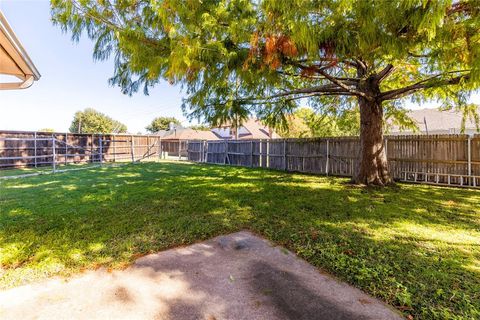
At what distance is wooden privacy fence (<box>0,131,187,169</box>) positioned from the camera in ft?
35.1

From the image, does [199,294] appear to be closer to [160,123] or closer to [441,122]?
[441,122]

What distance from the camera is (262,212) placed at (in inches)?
170

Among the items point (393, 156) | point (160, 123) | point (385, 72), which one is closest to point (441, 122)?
point (393, 156)

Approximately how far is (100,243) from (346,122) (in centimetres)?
911

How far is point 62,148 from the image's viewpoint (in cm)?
1248

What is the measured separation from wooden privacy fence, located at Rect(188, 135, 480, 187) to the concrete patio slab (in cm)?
573

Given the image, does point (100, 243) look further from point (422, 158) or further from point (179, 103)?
point (422, 158)

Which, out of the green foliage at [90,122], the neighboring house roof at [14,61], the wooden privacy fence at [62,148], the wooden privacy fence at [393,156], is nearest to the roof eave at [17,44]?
the neighboring house roof at [14,61]

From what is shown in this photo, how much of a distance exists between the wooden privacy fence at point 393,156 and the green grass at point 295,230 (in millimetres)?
851

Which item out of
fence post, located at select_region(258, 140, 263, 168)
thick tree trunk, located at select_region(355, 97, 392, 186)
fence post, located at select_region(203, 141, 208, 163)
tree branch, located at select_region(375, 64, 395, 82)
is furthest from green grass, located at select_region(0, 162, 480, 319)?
fence post, located at select_region(203, 141, 208, 163)

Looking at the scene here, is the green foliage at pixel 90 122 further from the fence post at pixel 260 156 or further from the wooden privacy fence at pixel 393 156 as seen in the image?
the fence post at pixel 260 156

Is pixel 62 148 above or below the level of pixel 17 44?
below

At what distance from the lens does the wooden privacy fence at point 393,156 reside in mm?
6676

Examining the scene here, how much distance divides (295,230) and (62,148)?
1326 cm
